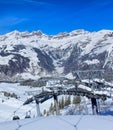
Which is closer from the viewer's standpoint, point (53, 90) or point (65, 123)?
point (65, 123)

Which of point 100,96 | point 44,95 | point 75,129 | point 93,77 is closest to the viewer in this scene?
point 75,129

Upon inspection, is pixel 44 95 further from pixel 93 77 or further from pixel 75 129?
pixel 75 129

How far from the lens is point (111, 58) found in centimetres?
7362

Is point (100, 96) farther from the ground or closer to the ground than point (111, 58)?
closer to the ground

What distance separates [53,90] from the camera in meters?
93.9

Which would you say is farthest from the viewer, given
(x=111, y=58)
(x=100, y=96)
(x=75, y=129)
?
(x=100, y=96)

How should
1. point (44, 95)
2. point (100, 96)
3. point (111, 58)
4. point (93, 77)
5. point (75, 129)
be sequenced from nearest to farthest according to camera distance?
point (75, 129)
point (111, 58)
point (100, 96)
point (93, 77)
point (44, 95)

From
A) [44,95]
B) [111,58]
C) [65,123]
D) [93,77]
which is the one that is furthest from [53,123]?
[44,95]

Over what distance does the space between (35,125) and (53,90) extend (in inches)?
2225

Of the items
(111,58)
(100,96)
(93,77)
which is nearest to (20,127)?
(111,58)

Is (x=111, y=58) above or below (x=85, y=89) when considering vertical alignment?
above

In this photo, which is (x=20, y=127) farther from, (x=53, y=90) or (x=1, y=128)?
(x=53, y=90)

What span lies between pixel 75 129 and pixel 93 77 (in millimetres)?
54724

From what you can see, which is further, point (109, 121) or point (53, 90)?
point (53, 90)
